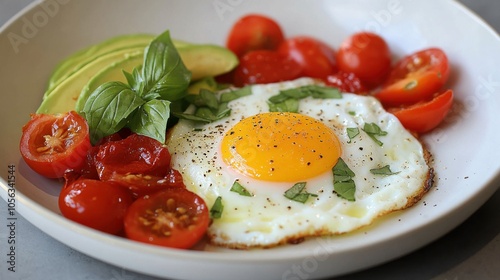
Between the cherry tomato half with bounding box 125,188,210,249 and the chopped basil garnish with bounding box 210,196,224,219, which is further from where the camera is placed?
the chopped basil garnish with bounding box 210,196,224,219

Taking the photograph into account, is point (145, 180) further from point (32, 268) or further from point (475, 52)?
point (475, 52)

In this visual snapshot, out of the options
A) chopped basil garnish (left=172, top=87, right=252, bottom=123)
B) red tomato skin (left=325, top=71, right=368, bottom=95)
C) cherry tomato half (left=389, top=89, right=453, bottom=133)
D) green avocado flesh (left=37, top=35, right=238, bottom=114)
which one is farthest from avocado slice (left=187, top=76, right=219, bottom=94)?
cherry tomato half (left=389, top=89, right=453, bottom=133)

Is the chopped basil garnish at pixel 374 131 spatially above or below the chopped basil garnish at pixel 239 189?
above

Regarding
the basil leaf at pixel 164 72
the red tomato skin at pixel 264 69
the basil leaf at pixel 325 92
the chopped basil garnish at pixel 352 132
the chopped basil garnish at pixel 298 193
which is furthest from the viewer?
the red tomato skin at pixel 264 69

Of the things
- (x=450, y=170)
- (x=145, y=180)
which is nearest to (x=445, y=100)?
(x=450, y=170)

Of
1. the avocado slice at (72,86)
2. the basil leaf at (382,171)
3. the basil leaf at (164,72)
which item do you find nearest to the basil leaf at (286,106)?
the basil leaf at (164,72)

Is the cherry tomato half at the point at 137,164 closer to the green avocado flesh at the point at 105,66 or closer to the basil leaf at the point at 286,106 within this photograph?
the green avocado flesh at the point at 105,66

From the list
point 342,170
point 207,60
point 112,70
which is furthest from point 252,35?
point 342,170

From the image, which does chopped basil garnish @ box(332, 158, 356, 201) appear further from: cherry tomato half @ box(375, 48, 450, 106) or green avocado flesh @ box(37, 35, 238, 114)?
green avocado flesh @ box(37, 35, 238, 114)

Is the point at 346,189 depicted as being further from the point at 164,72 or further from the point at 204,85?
the point at 204,85
